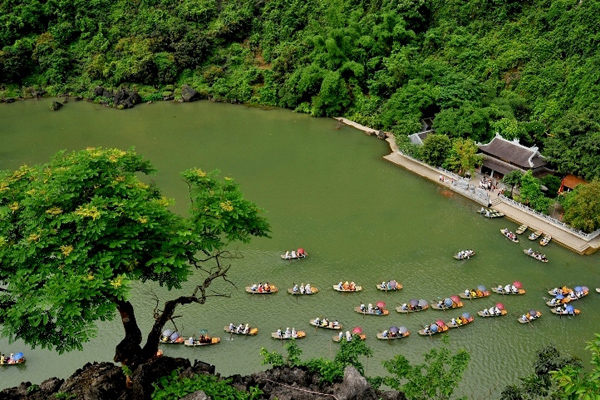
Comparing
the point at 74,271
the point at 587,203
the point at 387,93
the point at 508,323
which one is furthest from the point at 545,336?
the point at 387,93

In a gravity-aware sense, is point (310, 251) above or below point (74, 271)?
above

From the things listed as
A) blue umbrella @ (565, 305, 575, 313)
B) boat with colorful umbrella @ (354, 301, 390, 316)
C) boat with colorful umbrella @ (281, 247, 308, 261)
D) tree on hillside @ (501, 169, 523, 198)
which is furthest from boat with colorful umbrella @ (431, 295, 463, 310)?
tree on hillside @ (501, 169, 523, 198)

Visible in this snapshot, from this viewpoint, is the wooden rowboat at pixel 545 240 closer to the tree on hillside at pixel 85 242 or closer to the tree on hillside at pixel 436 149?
the tree on hillside at pixel 436 149

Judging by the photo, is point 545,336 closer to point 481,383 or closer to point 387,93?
point 481,383

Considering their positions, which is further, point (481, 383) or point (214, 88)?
point (214, 88)

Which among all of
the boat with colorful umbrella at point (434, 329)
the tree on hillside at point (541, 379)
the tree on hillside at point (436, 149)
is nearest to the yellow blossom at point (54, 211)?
the tree on hillside at point (541, 379)

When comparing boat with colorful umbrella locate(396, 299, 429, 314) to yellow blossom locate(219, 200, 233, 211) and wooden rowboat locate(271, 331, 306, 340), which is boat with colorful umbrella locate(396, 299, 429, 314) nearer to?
wooden rowboat locate(271, 331, 306, 340)
